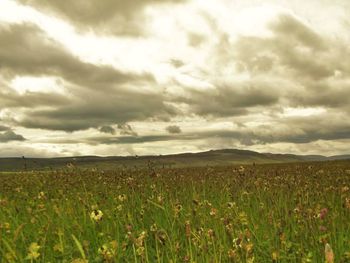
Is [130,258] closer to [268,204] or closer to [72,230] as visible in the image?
[72,230]

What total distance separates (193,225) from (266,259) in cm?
129

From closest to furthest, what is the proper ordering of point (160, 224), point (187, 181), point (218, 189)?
point (160, 224) < point (218, 189) < point (187, 181)

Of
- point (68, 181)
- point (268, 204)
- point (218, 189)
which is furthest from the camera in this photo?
point (68, 181)

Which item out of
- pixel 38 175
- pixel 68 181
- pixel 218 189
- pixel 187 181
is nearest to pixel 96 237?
pixel 218 189

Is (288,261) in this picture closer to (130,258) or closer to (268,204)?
(130,258)

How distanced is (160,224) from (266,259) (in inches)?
73.8

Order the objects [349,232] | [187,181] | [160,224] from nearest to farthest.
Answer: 1. [349,232]
2. [160,224]
3. [187,181]

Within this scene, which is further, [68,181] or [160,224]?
[68,181]

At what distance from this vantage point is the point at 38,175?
13.1 metres

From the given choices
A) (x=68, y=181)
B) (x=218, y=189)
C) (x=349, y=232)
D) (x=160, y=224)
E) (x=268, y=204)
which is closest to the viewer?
(x=349, y=232)

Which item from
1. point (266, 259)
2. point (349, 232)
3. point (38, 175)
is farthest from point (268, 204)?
point (38, 175)

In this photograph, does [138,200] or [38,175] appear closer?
[138,200]

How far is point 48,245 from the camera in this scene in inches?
205

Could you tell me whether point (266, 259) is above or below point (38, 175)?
below
